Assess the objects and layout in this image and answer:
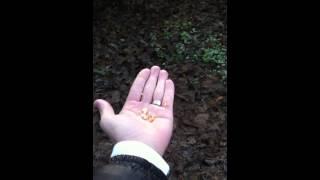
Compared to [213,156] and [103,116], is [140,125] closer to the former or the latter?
[103,116]

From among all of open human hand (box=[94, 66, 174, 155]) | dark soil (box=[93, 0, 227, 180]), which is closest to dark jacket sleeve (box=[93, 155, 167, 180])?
open human hand (box=[94, 66, 174, 155])

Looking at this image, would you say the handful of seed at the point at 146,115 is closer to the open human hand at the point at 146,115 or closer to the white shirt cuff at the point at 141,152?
the open human hand at the point at 146,115

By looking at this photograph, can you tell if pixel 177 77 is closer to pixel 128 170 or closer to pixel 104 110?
pixel 104 110

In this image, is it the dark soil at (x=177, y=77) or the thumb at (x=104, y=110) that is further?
the dark soil at (x=177, y=77)

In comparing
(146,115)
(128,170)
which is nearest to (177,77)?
(146,115)

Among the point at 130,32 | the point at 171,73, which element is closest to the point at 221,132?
the point at 171,73

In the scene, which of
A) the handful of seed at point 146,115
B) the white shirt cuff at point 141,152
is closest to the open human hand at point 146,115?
the handful of seed at point 146,115
